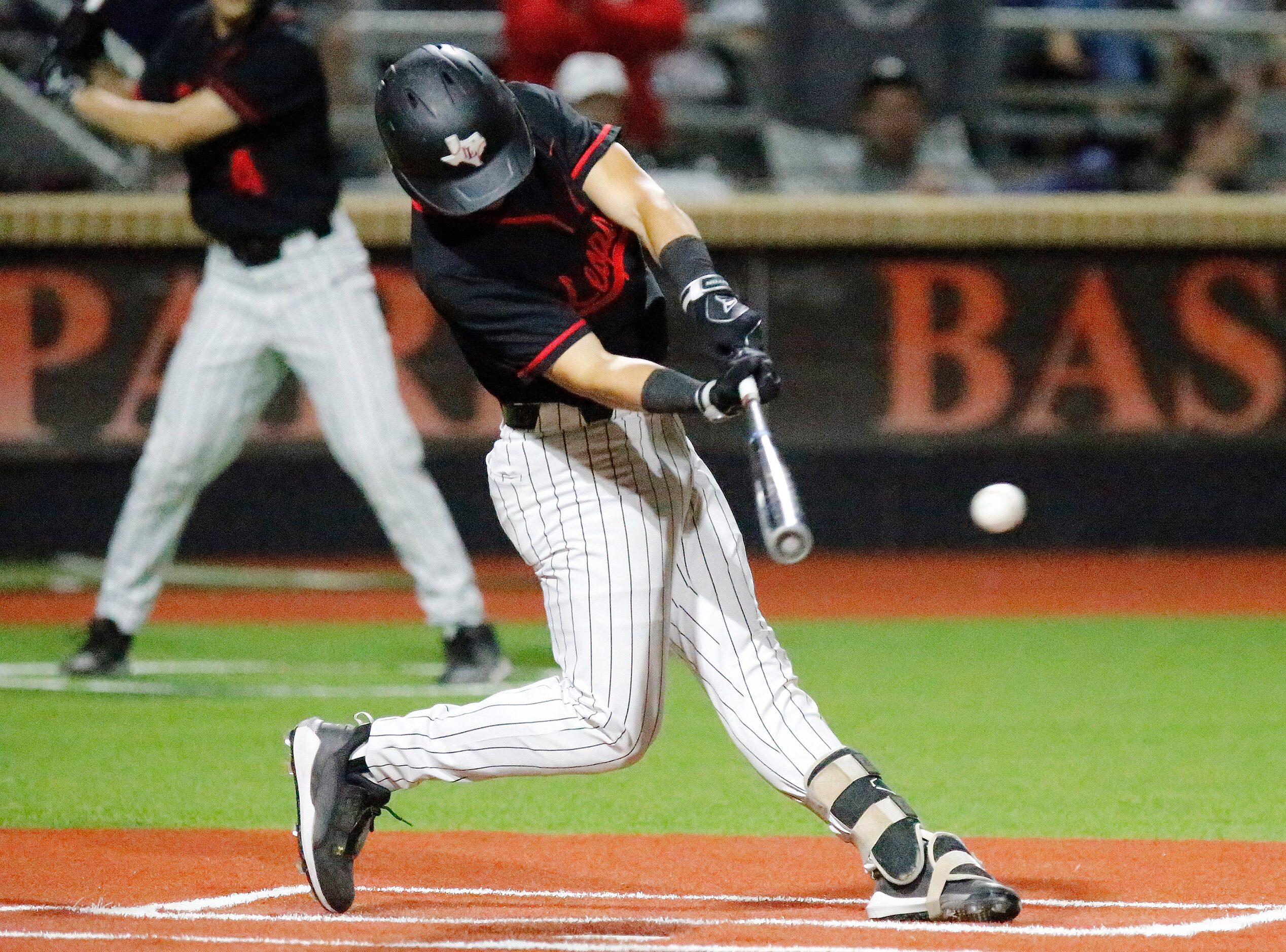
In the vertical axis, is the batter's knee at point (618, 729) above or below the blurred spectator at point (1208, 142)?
above

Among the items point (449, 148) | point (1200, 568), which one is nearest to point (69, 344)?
point (1200, 568)

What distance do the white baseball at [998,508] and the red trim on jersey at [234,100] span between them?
10.2ft

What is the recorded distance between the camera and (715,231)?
9305mm

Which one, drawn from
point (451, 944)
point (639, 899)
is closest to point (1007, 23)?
point (639, 899)

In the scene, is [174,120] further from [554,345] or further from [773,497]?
[773,497]

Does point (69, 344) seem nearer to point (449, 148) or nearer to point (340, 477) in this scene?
point (340, 477)

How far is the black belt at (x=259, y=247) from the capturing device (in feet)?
20.3

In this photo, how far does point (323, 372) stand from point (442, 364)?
3272 mm

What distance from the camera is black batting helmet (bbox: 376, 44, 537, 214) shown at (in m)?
3.52

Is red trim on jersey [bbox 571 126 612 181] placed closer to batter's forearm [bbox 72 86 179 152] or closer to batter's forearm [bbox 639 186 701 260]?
batter's forearm [bbox 639 186 701 260]

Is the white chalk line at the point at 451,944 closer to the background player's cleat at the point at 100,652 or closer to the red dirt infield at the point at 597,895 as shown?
the red dirt infield at the point at 597,895

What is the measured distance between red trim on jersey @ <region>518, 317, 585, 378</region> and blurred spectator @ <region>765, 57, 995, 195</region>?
6326 mm

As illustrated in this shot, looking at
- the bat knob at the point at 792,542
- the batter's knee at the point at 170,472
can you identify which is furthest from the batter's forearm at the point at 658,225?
the batter's knee at the point at 170,472

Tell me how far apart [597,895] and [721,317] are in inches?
44.6
